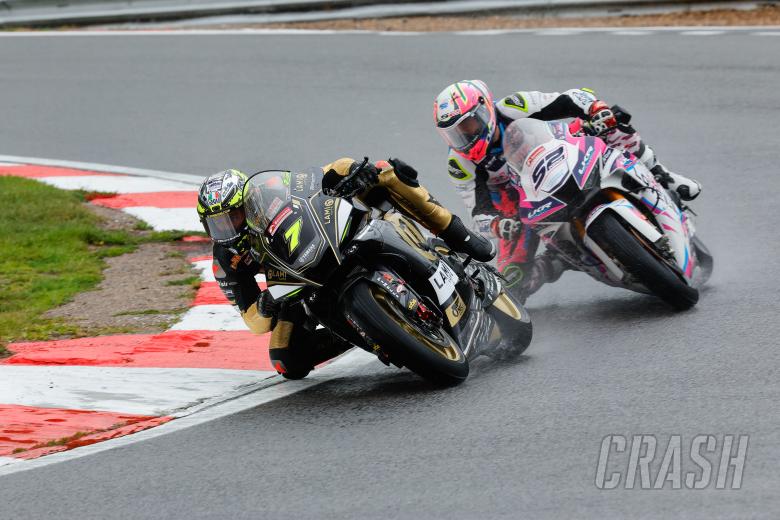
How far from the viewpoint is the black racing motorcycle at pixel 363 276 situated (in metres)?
5.45

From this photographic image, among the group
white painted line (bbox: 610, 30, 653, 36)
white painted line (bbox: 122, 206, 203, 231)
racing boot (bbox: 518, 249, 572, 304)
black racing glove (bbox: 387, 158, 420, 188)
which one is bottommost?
white painted line (bbox: 122, 206, 203, 231)

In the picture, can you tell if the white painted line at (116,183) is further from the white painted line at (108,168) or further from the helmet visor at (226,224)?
the helmet visor at (226,224)

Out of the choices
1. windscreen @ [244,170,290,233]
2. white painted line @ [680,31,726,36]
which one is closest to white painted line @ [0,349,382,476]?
windscreen @ [244,170,290,233]

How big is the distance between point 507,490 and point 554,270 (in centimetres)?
296

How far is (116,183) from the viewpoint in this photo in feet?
35.6

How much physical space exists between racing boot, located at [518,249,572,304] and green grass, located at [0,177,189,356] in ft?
8.89

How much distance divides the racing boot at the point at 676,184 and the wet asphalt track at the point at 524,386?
45 cm

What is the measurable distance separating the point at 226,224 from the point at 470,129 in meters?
1.65

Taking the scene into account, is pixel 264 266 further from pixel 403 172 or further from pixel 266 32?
pixel 266 32

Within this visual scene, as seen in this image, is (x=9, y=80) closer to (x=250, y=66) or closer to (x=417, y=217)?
(x=250, y=66)

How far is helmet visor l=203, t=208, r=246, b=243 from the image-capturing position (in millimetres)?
5617

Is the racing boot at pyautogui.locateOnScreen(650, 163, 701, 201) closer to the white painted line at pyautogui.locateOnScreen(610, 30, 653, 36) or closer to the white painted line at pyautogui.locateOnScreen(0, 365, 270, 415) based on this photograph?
the white painted line at pyautogui.locateOnScreen(0, 365, 270, 415)

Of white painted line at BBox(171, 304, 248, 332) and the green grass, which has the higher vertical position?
white painted line at BBox(171, 304, 248, 332)

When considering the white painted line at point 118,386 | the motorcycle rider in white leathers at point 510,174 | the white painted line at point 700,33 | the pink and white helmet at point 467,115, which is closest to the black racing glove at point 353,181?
the pink and white helmet at point 467,115
